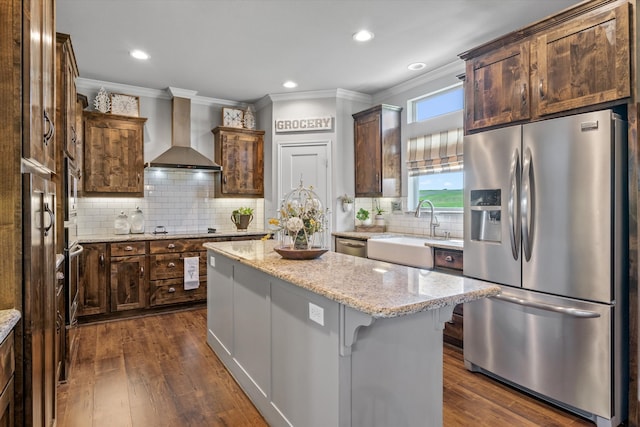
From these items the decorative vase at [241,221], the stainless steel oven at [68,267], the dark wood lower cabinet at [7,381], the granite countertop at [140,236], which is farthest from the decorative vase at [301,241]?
the decorative vase at [241,221]

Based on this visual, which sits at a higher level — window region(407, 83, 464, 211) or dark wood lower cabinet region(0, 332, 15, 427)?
window region(407, 83, 464, 211)

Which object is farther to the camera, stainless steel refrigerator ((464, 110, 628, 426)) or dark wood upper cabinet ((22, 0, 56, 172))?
stainless steel refrigerator ((464, 110, 628, 426))

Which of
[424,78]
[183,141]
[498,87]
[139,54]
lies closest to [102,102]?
[183,141]

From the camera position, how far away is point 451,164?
13.2 feet

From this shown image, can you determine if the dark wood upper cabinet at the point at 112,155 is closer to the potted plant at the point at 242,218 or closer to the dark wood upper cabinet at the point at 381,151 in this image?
the potted plant at the point at 242,218

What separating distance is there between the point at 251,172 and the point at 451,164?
282 cm

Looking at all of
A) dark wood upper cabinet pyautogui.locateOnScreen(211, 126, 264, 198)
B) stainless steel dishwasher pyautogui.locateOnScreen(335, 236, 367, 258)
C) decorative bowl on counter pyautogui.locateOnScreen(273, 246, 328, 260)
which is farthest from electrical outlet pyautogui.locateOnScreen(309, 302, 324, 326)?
dark wood upper cabinet pyautogui.locateOnScreen(211, 126, 264, 198)

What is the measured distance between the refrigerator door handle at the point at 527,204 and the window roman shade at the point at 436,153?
1469mm

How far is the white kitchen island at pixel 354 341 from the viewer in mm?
1560

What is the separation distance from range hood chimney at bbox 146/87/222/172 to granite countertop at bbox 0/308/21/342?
3.84 meters

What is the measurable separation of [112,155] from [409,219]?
3.79 metres

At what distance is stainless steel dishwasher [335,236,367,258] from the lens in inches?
172

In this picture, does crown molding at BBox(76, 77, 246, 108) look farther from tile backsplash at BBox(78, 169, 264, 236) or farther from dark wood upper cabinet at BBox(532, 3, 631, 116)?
dark wood upper cabinet at BBox(532, 3, 631, 116)

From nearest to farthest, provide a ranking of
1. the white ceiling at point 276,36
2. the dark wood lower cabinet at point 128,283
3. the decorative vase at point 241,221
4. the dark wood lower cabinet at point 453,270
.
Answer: the white ceiling at point 276,36
the dark wood lower cabinet at point 453,270
the dark wood lower cabinet at point 128,283
the decorative vase at point 241,221
